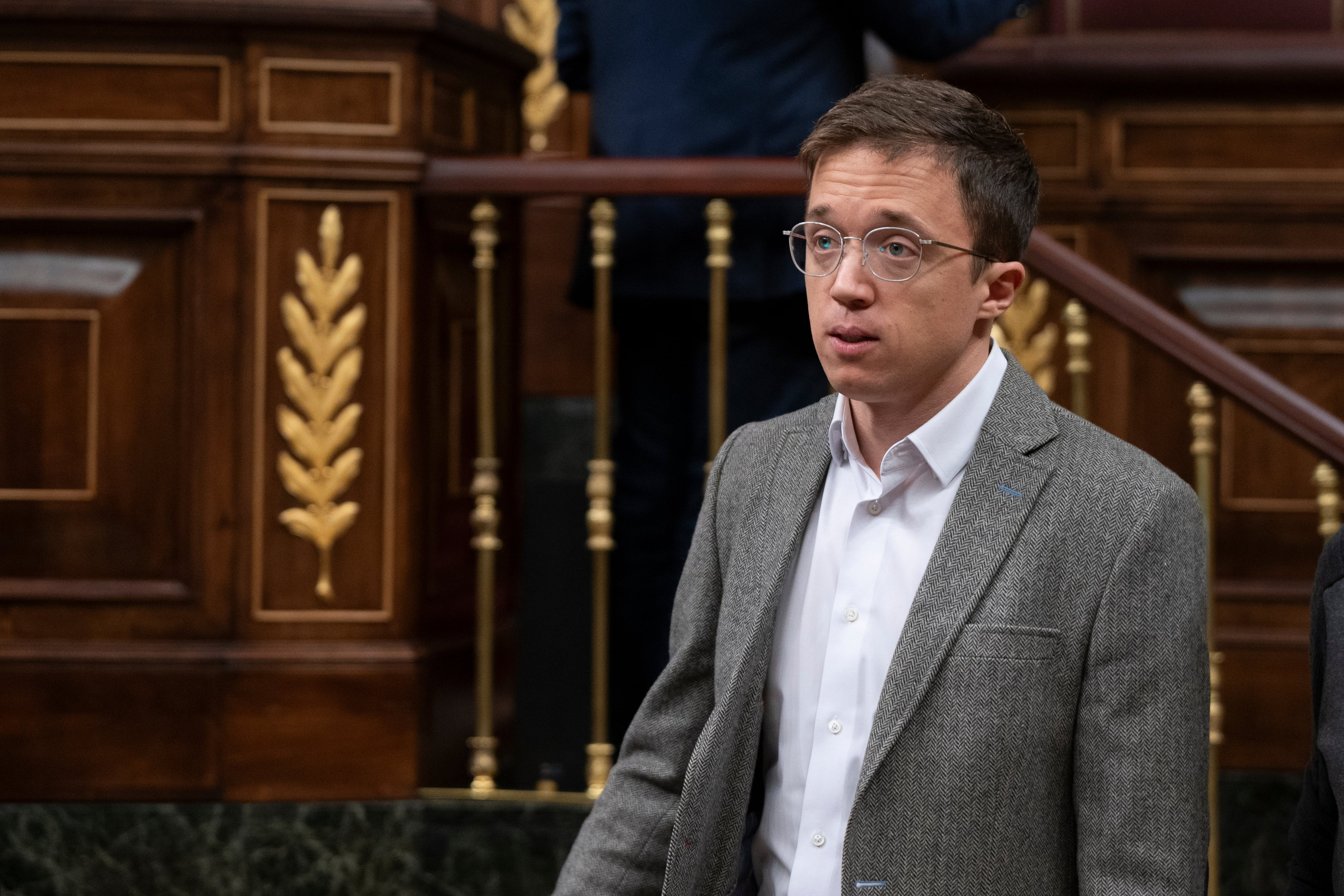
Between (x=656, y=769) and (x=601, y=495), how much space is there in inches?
39.0

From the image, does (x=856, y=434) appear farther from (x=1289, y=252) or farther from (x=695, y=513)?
(x=1289, y=252)

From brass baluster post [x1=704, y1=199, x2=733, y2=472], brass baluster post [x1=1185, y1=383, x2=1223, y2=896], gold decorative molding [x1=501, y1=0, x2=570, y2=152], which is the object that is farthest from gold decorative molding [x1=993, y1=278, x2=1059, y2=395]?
gold decorative molding [x1=501, y1=0, x2=570, y2=152]

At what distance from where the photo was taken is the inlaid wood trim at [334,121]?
244 centimetres

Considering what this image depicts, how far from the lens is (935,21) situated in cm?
236

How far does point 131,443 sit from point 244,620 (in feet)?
1.21

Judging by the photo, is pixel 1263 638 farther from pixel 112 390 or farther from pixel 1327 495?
pixel 112 390

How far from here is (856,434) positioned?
1.49 m

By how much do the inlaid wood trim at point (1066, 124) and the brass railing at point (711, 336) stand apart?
1097mm

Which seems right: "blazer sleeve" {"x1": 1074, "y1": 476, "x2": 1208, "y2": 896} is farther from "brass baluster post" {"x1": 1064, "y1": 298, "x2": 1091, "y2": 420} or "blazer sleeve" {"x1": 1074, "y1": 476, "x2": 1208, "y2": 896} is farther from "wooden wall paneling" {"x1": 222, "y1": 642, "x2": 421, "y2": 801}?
"wooden wall paneling" {"x1": 222, "y1": 642, "x2": 421, "y2": 801}

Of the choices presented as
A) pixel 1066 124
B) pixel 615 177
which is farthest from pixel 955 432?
pixel 1066 124

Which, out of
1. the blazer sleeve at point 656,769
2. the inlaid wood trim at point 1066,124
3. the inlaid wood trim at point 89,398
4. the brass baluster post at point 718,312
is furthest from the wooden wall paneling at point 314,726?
the inlaid wood trim at point 1066,124

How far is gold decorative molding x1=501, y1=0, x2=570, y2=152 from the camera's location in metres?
4.12

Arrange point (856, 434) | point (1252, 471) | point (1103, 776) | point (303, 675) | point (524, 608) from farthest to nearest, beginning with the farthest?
point (1252, 471), point (524, 608), point (303, 675), point (856, 434), point (1103, 776)

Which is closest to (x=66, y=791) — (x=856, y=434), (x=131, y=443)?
(x=131, y=443)
